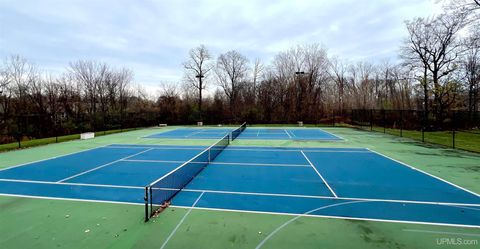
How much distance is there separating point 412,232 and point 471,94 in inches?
1832

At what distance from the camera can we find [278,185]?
9641mm

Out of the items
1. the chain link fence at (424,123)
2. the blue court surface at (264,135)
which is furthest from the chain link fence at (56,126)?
the chain link fence at (424,123)

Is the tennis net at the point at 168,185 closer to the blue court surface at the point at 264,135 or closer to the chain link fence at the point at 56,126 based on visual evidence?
the blue court surface at the point at 264,135

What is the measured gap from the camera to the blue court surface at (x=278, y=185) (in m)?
7.26

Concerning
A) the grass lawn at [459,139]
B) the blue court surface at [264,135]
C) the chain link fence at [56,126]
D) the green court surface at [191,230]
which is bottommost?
the green court surface at [191,230]

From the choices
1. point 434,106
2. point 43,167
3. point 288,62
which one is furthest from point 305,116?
point 43,167

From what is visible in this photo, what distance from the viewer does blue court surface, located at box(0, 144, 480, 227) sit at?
726cm

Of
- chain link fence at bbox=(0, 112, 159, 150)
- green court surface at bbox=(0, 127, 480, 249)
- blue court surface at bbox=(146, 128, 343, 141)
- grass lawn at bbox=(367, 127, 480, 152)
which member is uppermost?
chain link fence at bbox=(0, 112, 159, 150)

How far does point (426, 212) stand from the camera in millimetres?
7004

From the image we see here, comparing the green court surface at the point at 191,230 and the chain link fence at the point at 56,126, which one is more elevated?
the chain link fence at the point at 56,126

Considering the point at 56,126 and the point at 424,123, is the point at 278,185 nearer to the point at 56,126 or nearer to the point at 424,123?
the point at 56,126

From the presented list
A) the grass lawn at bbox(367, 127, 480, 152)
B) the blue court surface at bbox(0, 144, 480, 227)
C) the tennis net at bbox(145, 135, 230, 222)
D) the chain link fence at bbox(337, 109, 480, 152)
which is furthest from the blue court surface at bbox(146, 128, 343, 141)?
the tennis net at bbox(145, 135, 230, 222)

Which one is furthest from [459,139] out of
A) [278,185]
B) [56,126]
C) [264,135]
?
[56,126]

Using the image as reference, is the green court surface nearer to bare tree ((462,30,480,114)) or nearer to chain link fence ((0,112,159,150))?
chain link fence ((0,112,159,150))
